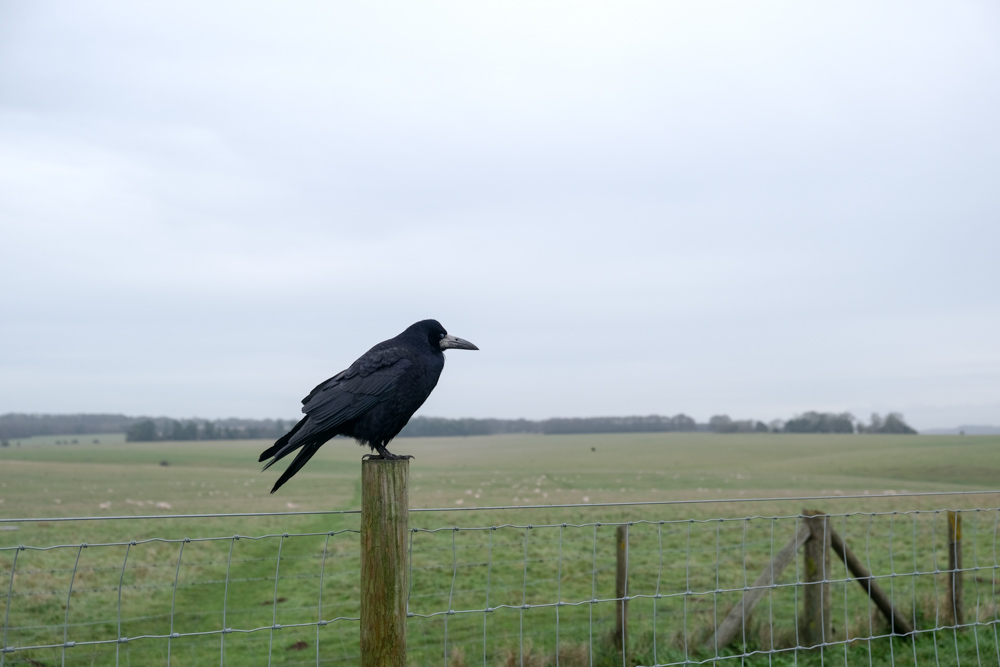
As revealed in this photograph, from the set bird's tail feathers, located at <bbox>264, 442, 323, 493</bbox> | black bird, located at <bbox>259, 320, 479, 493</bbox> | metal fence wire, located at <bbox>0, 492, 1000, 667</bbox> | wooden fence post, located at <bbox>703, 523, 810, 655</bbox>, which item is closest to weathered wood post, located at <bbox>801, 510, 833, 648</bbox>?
metal fence wire, located at <bbox>0, 492, 1000, 667</bbox>

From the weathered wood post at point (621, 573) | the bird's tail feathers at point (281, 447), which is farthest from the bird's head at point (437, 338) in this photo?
the weathered wood post at point (621, 573)

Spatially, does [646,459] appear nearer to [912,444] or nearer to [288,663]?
[912,444]

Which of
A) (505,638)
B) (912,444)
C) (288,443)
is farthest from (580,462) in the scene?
(288,443)

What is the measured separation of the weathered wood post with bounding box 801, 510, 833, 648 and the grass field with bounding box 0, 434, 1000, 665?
7.3 inches

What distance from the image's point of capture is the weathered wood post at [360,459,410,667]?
3574 millimetres

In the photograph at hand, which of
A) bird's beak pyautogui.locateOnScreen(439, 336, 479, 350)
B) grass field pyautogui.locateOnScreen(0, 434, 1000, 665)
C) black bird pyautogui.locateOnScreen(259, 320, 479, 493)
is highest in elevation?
bird's beak pyautogui.locateOnScreen(439, 336, 479, 350)

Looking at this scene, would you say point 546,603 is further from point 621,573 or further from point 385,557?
point 385,557

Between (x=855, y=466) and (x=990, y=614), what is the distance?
51157 mm

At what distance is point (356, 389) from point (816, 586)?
189 inches

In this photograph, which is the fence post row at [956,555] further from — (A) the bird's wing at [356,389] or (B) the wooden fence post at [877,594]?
(A) the bird's wing at [356,389]

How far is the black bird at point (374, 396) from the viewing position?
15.5ft

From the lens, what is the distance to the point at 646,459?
73750 mm

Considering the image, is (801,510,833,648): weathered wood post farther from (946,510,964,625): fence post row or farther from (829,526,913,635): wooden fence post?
(946,510,964,625): fence post row

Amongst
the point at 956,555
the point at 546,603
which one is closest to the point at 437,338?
the point at 546,603
